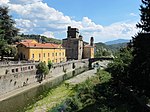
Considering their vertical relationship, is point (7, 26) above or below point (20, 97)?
above

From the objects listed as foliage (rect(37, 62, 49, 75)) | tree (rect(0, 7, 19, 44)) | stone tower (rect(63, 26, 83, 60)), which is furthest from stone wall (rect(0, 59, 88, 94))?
stone tower (rect(63, 26, 83, 60))

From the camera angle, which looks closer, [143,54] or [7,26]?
[143,54]

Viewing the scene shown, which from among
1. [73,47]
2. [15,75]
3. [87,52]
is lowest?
[15,75]

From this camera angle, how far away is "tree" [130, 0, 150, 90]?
2236cm

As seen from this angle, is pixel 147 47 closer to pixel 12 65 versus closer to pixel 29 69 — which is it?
pixel 12 65

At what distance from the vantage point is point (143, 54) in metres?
22.8

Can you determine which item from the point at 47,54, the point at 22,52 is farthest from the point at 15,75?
the point at 47,54

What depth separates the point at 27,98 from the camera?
3931cm

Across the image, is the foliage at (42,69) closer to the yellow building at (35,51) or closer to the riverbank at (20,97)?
the riverbank at (20,97)

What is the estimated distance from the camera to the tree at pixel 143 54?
73.4 feet

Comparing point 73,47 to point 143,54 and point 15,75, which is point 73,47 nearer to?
point 15,75

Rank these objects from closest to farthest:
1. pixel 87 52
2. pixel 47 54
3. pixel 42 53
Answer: pixel 42 53
pixel 47 54
pixel 87 52

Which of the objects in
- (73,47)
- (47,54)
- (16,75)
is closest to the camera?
(16,75)

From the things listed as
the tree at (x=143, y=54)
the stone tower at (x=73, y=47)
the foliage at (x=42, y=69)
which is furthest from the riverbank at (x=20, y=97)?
the stone tower at (x=73, y=47)
